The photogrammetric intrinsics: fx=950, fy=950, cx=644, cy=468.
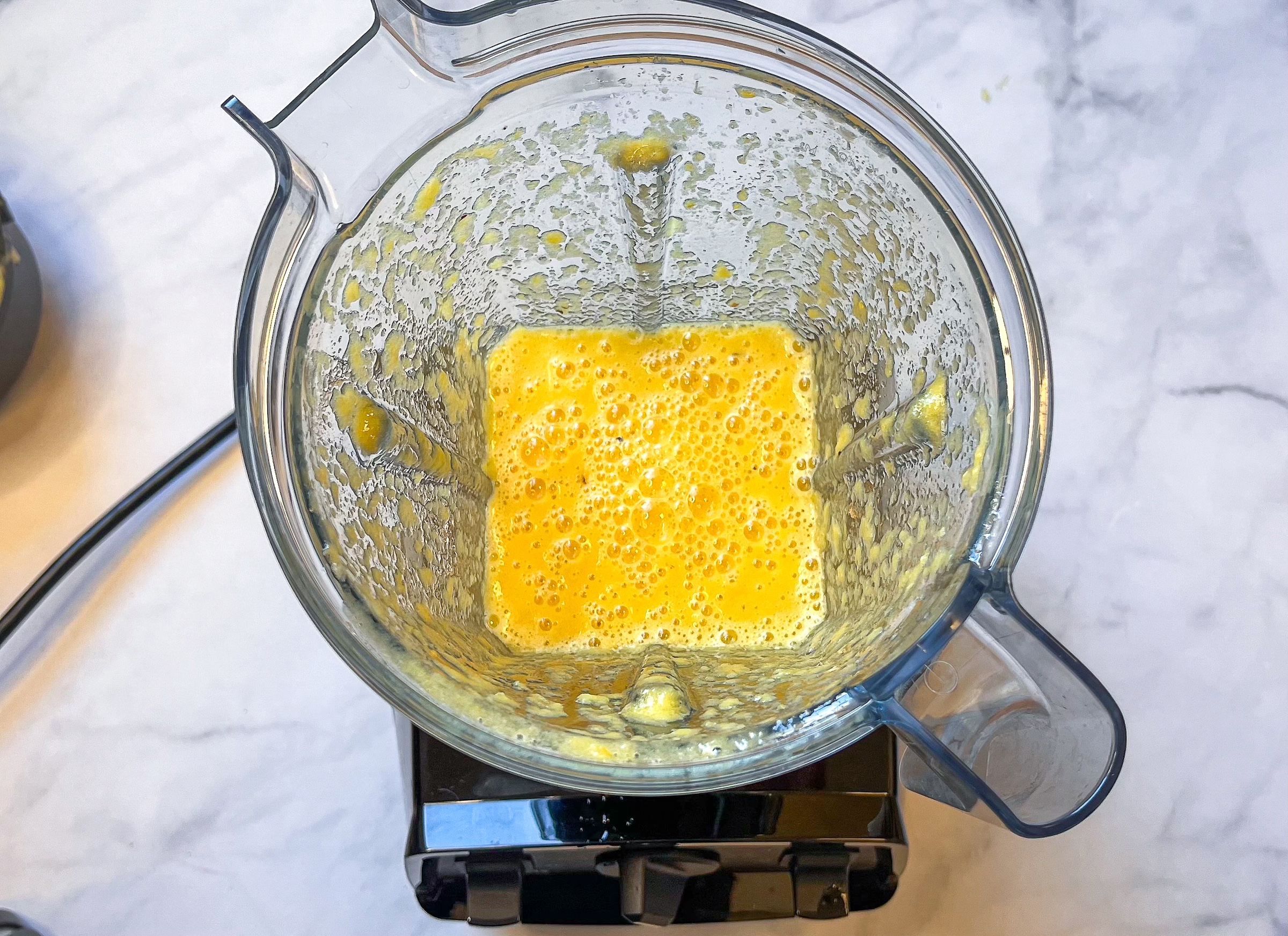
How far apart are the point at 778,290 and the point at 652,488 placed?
138 millimetres

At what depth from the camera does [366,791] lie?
658 mm

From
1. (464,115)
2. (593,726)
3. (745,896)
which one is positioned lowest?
(745,896)

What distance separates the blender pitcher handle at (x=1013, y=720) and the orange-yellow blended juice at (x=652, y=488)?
154 millimetres

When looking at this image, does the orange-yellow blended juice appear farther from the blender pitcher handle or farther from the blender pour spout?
the blender pitcher handle

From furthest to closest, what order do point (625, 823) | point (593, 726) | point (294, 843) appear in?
point (294, 843) → point (625, 823) → point (593, 726)

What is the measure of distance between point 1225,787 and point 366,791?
59 centimetres

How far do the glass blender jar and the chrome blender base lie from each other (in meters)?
0.05

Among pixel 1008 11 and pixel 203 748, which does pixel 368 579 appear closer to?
pixel 203 748

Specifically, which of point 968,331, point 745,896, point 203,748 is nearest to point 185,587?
point 203,748

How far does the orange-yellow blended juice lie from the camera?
526 millimetres

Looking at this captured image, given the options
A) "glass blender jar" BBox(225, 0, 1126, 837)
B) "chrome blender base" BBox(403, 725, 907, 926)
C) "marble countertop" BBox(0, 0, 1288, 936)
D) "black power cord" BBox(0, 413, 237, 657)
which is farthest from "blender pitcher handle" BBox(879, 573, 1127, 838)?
"black power cord" BBox(0, 413, 237, 657)

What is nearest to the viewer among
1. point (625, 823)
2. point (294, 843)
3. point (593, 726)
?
point (593, 726)

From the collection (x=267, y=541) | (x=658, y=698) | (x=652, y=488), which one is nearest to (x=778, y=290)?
(x=652, y=488)

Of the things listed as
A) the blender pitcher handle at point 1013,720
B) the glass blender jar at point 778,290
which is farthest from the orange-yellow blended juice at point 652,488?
the blender pitcher handle at point 1013,720
